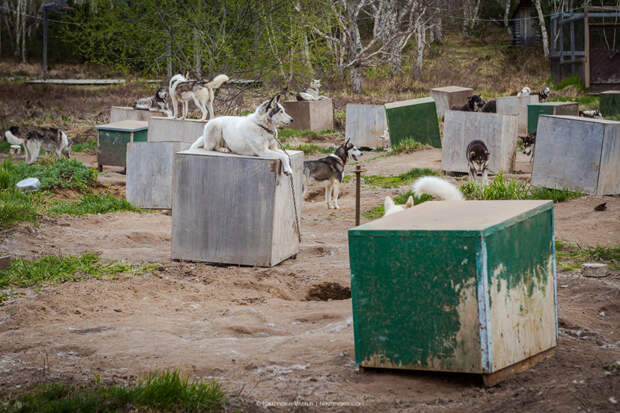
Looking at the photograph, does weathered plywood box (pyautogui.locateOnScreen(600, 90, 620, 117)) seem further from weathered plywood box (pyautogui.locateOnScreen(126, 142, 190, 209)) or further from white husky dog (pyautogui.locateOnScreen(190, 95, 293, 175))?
white husky dog (pyautogui.locateOnScreen(190, 95, 293, 175))

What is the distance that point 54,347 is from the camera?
484 centimetres

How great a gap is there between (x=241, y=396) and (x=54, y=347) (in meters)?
1.71

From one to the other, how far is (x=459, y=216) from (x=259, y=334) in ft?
6.16

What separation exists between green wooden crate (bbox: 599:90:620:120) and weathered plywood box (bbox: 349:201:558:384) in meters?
17.4

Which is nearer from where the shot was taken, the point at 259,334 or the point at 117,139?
the point at 259,334

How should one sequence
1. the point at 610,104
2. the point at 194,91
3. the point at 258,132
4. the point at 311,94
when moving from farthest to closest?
the point at 311,94 → the point at 610,104 → the point at 194,91 → the point at 258,132

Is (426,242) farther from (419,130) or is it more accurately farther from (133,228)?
(419,130)

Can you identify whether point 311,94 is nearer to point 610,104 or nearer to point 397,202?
point 610,104

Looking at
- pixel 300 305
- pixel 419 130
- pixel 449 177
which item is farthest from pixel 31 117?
pixel 300 305

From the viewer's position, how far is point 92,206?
1063 cm

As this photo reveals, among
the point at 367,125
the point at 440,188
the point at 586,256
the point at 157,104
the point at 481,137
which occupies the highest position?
the point at 157,104

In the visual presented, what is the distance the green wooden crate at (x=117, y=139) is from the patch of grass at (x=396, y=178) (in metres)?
4.71

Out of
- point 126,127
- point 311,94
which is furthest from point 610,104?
point 126,127

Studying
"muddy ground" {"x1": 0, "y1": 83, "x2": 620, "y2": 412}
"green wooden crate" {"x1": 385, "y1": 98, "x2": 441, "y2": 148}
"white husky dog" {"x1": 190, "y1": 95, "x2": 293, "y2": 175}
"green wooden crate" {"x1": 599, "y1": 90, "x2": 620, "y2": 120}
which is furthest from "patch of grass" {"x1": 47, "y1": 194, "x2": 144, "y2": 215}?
"green wooden crate" {"x1": 599, "y1": 90, "x2": 620, "y2": 120}
